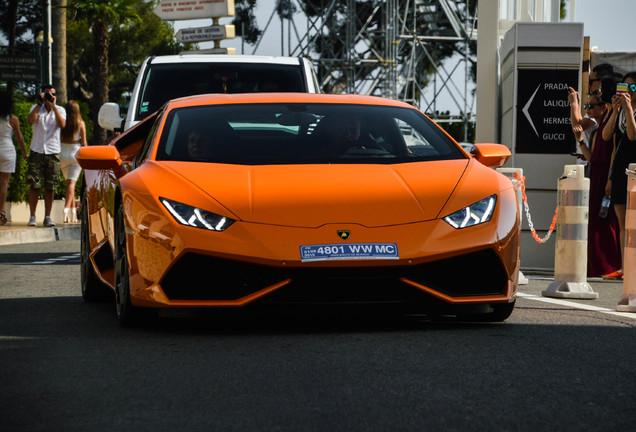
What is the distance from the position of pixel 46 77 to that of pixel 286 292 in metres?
19.1

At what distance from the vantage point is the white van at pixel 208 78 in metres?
12.3

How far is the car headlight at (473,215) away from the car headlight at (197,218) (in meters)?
1.12

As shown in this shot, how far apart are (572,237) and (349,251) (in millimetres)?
3647

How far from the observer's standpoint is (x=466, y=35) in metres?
50.8

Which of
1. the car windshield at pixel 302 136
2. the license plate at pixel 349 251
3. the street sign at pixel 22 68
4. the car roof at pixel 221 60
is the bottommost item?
the license plate at pixel 349 251

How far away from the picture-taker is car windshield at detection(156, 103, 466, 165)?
7098 mm

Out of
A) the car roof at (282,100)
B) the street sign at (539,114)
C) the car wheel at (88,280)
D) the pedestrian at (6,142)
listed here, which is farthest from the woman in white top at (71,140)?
the car roof at (282,100)

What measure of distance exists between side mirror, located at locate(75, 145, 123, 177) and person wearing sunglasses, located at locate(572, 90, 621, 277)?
17.8 feet

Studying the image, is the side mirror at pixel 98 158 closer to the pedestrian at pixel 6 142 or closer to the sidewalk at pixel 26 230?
the sidewalk at pixel 26 230

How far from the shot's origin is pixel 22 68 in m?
24.9

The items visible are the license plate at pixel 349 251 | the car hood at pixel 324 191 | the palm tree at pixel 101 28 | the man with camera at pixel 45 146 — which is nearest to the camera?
the license plate at pixel 349 251

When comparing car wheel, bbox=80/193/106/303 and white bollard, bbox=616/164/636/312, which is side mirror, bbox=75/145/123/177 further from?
white bollard, bbox=616/164/636/312

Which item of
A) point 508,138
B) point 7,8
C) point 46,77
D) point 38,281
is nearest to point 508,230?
point 38,281

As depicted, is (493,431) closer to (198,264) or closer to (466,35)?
(198,264)
